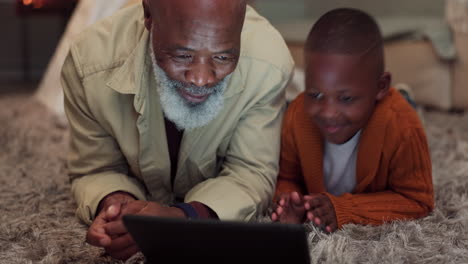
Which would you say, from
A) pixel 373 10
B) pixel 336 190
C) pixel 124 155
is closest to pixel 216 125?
pixel 124 155

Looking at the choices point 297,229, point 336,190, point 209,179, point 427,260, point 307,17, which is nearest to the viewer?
point 297,229

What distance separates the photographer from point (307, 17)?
322 centimetres

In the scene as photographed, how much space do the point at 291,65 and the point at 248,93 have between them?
13 centimetres

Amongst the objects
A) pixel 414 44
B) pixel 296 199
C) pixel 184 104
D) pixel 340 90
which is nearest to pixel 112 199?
pixel 184 104

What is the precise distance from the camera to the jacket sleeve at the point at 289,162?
1.27 metres

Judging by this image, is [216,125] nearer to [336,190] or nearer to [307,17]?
[336,190]

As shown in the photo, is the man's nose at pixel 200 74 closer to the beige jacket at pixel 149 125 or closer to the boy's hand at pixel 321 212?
the beige jacket at pixel 149 125

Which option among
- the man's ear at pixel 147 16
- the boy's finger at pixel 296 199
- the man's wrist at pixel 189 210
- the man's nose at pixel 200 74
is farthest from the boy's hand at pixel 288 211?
the man's ear at pixel 147 16

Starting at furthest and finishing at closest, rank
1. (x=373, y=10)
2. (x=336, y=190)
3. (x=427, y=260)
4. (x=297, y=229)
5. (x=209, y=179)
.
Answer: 1. (x=373, y=10)
2. (x=336, y=190)
3. (x=209, y=179)
4. (x=427, y=260)
5. (x=297, y=229)

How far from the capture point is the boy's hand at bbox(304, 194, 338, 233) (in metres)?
1.04

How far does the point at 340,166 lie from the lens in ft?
4.09

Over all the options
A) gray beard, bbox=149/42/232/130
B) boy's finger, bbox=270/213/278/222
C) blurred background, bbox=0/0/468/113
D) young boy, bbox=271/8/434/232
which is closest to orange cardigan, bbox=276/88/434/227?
young boy, bbox=271/8/434/232

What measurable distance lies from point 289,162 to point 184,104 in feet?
1.03

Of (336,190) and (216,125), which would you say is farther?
(336,190)
